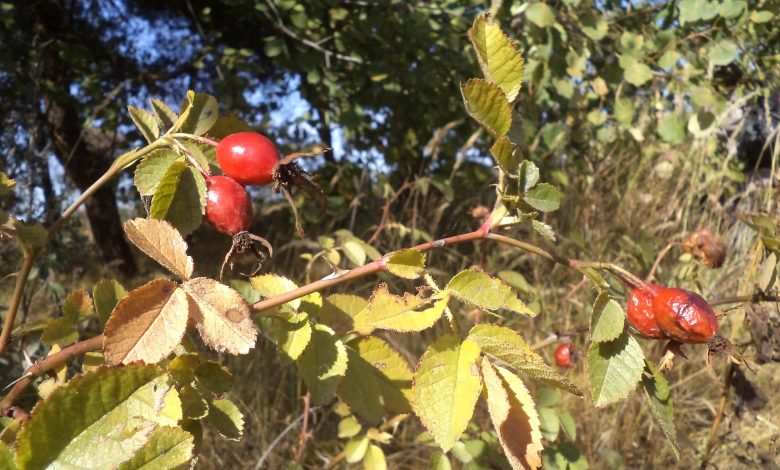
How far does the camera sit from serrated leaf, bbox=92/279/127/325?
0.50 m

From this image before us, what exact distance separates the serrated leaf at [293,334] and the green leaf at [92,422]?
0.16 meters

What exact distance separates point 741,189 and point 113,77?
295 centimetres

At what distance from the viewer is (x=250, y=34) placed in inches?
111

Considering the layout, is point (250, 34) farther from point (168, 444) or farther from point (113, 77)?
point (168, 444)

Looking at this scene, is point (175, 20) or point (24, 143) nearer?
point (24, 143)

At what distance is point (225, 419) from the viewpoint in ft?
1.47

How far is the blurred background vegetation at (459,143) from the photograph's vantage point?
1455 mm

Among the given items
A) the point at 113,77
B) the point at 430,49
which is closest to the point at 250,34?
the point at 113,77

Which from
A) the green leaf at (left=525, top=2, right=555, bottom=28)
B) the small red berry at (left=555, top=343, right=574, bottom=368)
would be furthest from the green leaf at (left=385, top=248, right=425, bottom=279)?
the green leaf at (left=525, top=2, right=555, bottom=28)

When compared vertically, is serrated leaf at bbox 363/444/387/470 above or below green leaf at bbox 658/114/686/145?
above

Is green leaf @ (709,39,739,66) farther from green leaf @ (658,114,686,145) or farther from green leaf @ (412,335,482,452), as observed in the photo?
green leaf @ (412,335,482,452)

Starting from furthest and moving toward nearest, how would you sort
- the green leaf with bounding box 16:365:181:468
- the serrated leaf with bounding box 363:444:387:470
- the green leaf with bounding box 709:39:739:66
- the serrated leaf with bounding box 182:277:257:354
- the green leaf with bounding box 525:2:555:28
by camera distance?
the green leaf with bounding box 709:39:739:66 < the green leaf with bounding box 525:2:555:28 < the serrated leaf with bounding box 363:444:387:470 < the serrated leaf with bounding box 182:277:257:354 < the green leaf with bounding box 16:365:181:468

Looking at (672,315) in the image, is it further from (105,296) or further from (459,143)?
(459,143)

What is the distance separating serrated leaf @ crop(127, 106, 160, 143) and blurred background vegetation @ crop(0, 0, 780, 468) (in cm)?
39
